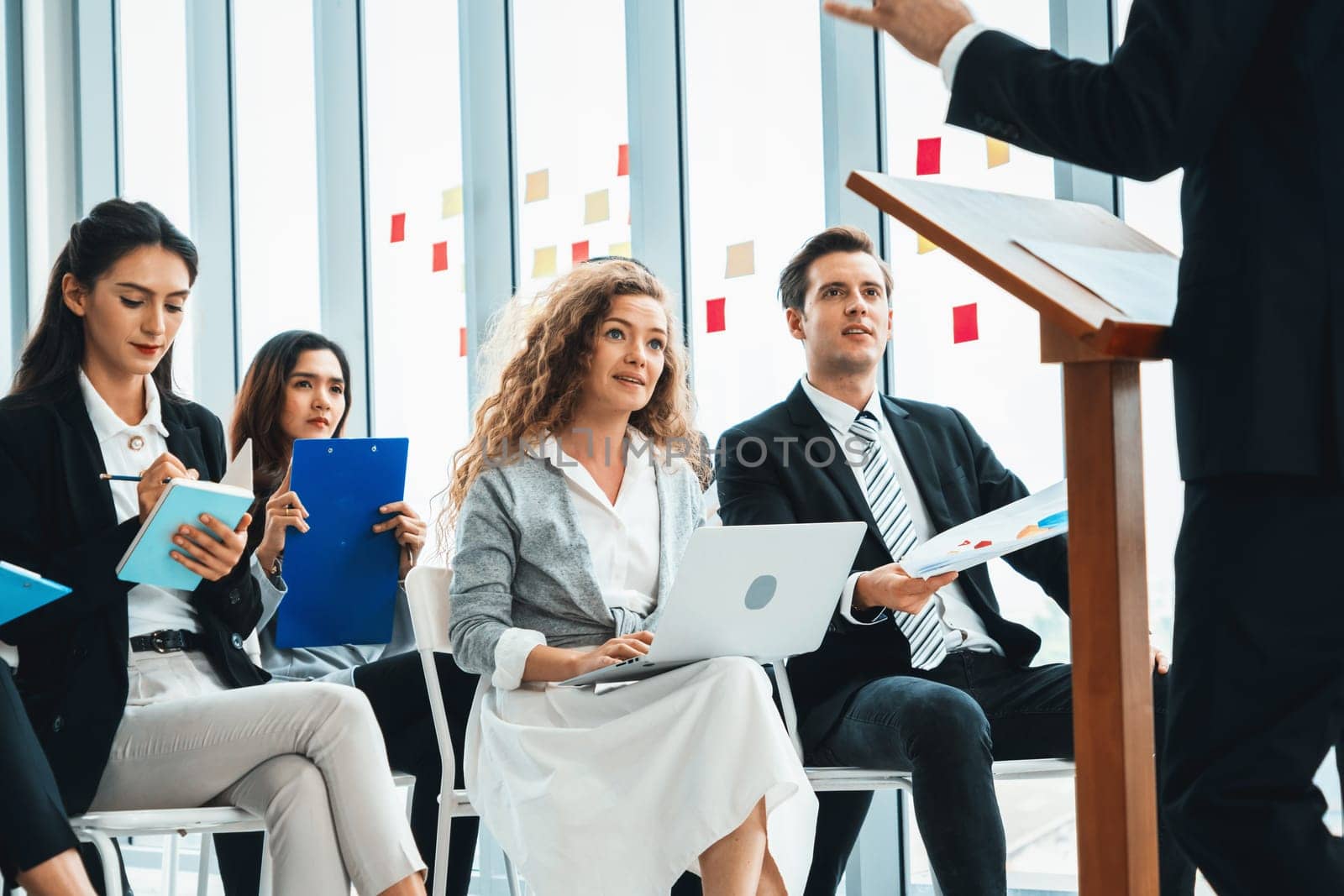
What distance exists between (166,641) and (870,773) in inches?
46.7

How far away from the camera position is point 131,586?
6.98 ft

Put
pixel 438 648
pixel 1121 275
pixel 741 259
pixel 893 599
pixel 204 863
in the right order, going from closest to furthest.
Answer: pixel 1121 275 < pixel 893 599 < pixel 438 648 < pixel 204 863 < pixel 741 259

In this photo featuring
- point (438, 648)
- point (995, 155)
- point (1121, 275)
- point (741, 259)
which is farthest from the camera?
point (741, 259)

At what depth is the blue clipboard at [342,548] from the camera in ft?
8.22

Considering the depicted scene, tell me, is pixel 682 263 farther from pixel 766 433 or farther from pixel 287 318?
pixel 287 318

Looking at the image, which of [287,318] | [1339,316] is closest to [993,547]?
[1339,316]

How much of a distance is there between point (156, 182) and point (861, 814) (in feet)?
11.1

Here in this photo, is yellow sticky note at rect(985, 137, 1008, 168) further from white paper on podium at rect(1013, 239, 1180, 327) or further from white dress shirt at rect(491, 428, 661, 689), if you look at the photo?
white paper on podium at rect(1013, 239, 1180, 327)

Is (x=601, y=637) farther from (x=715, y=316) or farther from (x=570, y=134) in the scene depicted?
(x=570, y=134)

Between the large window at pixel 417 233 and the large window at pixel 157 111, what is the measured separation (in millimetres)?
768

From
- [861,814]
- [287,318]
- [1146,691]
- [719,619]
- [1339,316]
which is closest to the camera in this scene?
[1339,316]

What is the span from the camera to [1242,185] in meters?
1.17

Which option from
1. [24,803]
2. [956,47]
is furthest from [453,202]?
[956,47]

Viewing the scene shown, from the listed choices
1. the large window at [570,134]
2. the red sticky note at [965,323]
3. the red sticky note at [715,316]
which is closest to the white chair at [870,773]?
the red sticky note at [965,323]
